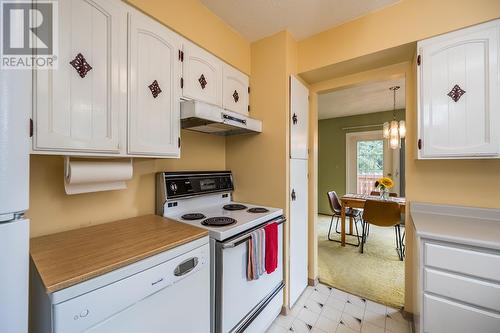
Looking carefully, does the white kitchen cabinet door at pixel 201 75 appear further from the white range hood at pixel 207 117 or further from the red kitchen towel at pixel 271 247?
the red kitchen towel at pixel 271 247

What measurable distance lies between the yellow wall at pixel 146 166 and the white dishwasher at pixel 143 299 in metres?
0.45

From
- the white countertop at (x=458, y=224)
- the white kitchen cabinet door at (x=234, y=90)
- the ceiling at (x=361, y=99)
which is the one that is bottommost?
the white countertop at (x=458, y=224)

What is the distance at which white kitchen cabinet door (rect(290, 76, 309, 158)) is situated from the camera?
6.23 feet

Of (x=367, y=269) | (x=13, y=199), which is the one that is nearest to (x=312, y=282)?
(x=367, y=269)

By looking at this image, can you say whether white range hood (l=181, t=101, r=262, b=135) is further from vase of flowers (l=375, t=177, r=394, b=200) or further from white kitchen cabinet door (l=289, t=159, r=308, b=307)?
vase of flowers (l=375, t=177, r=394, b=200)

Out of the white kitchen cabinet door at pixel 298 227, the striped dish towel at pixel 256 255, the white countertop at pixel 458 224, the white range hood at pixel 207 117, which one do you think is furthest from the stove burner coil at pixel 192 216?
the white countertop at pixel 458 224

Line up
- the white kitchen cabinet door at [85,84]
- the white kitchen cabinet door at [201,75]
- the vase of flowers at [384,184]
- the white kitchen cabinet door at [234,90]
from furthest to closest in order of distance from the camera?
the vase of flowers at [384,184] < the white kitchen cabinet door at [234,90] < the white kitchen cabinet door at [201,75] < the white kitchen cabinet door at [85,84]

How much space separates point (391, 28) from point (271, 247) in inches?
74.2

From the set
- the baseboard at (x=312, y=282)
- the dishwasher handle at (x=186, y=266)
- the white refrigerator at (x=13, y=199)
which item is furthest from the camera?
the baseboard at (x=312, y=282)

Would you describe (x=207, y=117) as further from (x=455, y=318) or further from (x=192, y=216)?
(x=455, y=318)

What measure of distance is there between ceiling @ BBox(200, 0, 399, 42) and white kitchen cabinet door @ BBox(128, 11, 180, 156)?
1.90 feet

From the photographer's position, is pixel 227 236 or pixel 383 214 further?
pixel 383 214

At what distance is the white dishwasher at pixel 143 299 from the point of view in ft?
2.26

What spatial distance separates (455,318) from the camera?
113cm
